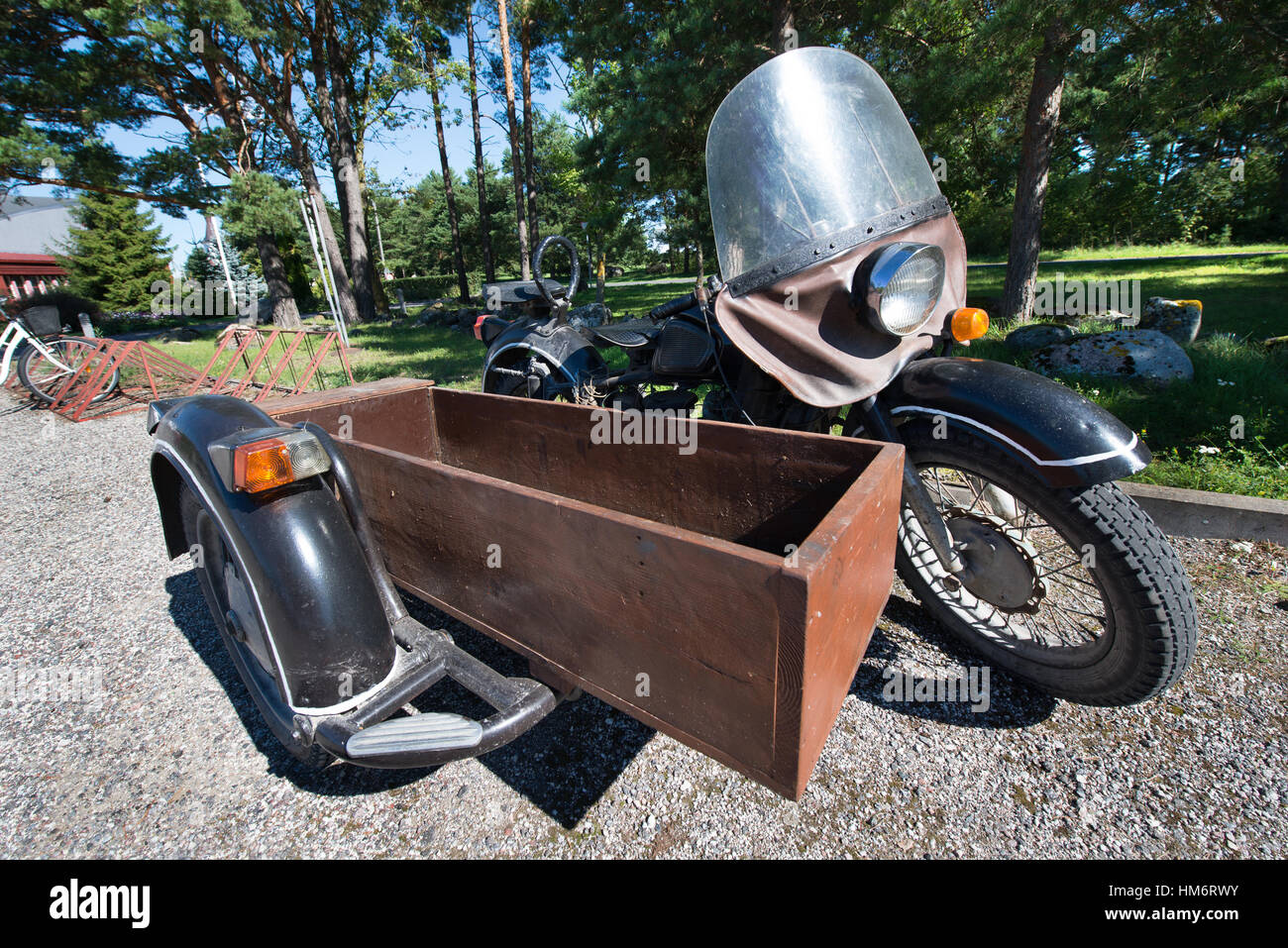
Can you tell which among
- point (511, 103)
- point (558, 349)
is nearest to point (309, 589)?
point (558, 349)

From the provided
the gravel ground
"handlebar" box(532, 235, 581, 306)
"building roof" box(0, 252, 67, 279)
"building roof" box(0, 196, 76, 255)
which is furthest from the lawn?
"building roof" box(0, 196, 76, 255)

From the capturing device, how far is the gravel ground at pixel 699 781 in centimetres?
158

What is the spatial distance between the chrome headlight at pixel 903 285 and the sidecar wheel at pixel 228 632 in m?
2.07

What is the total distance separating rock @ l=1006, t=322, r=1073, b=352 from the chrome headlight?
4.41 m

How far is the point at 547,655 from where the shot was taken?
4.82ft

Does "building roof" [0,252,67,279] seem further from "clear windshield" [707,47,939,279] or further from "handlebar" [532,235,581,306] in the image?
"clear windshield" [707,47,939,279]

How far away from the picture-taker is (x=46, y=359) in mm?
7840

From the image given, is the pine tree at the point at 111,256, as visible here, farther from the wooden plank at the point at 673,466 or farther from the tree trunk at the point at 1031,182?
the tree trunk at the point at 1031,182

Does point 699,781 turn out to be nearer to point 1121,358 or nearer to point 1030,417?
point 1030,417

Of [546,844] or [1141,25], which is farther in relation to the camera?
[1141,25]

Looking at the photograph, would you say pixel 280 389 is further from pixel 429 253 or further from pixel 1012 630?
pixel 429 253

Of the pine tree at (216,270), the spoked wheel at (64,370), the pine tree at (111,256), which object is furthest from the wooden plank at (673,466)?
the pine tree at (216,270)

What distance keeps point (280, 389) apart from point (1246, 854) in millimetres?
8260
